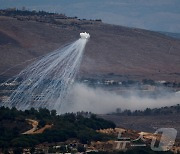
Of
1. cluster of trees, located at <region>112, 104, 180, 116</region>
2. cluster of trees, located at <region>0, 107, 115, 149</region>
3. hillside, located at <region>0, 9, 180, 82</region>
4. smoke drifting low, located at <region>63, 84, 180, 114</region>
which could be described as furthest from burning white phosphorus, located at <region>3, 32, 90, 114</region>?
hillside, located at <region>0, 9, 180, 82</region>

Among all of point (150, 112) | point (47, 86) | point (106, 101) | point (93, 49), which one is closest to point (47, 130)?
point (150, 112)

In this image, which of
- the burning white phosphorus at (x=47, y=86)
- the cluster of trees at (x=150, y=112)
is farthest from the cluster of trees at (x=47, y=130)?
the cluster of trees at (x=150, y=112)

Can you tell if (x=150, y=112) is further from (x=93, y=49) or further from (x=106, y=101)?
(x=93, y=49)

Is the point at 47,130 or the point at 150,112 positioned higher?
the point at 150,112

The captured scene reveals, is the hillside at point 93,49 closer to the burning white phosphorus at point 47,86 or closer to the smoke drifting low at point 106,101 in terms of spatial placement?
the smoke drifting low at point 106,101

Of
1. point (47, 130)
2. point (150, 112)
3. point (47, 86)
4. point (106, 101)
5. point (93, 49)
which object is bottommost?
point (47, 130)
